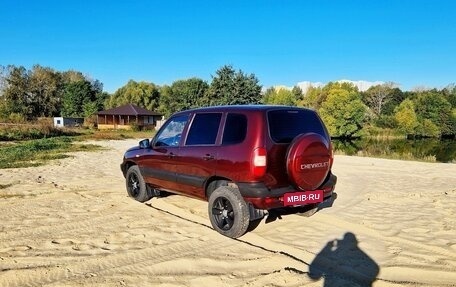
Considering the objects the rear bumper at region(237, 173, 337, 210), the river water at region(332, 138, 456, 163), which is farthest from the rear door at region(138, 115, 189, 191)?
the river water at region(332, 138, 456, 163)

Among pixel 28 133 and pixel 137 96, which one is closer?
pixel 28 133

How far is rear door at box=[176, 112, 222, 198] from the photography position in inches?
246

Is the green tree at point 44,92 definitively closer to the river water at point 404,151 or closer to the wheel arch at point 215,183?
the river water at point 404,151

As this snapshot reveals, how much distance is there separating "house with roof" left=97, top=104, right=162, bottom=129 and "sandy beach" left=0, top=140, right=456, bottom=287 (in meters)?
52.3

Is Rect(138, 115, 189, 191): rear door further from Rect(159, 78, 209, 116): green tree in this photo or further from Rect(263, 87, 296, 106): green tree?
Rect(263, 87, 296, 106): green tree

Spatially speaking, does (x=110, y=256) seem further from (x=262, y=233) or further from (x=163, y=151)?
(x=163, y=151)

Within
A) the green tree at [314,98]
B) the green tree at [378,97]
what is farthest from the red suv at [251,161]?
the green tree at [378,97]

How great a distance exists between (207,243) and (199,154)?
5.11 feet

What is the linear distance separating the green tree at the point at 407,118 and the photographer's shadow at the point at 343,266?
6505cm

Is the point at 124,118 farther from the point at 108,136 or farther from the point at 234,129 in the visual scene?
the point at 234,129

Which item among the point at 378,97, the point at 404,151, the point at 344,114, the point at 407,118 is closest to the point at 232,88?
the point at 404,151

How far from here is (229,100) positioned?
46375 mm

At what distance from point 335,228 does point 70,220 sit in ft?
14.6

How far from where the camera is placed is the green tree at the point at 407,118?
64.6 m
